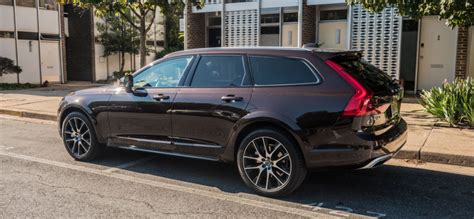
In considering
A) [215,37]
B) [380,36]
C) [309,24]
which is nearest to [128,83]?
[380,36]

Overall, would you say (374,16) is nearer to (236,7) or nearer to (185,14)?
(236,7)

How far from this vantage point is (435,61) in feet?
43.7

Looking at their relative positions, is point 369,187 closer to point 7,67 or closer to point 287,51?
point 287,51

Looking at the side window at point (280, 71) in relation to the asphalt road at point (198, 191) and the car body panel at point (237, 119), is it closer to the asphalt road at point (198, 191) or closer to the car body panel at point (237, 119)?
the car body panel at point (237, 119)

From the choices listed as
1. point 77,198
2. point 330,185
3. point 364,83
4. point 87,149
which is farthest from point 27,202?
point 364,83

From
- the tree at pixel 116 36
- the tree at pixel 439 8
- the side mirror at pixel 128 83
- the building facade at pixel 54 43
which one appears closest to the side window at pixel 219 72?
the side mirror at pixel 128 83

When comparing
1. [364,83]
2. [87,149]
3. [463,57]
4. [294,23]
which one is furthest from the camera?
[294,23]

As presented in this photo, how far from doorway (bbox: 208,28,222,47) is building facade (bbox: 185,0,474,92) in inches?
30.5

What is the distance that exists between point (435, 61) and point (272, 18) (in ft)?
16.7

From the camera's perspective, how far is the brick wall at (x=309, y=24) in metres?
14.4

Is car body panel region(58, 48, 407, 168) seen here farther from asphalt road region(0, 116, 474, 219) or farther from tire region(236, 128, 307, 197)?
asphalt road region(0, 116, 474, 219)

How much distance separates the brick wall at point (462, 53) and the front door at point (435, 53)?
20cm

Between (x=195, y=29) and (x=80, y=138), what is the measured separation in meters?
10.3

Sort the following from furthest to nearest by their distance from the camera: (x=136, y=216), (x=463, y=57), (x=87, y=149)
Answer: (x=463, y=57)
(x=87, y=149)
(x=136, y=216)
